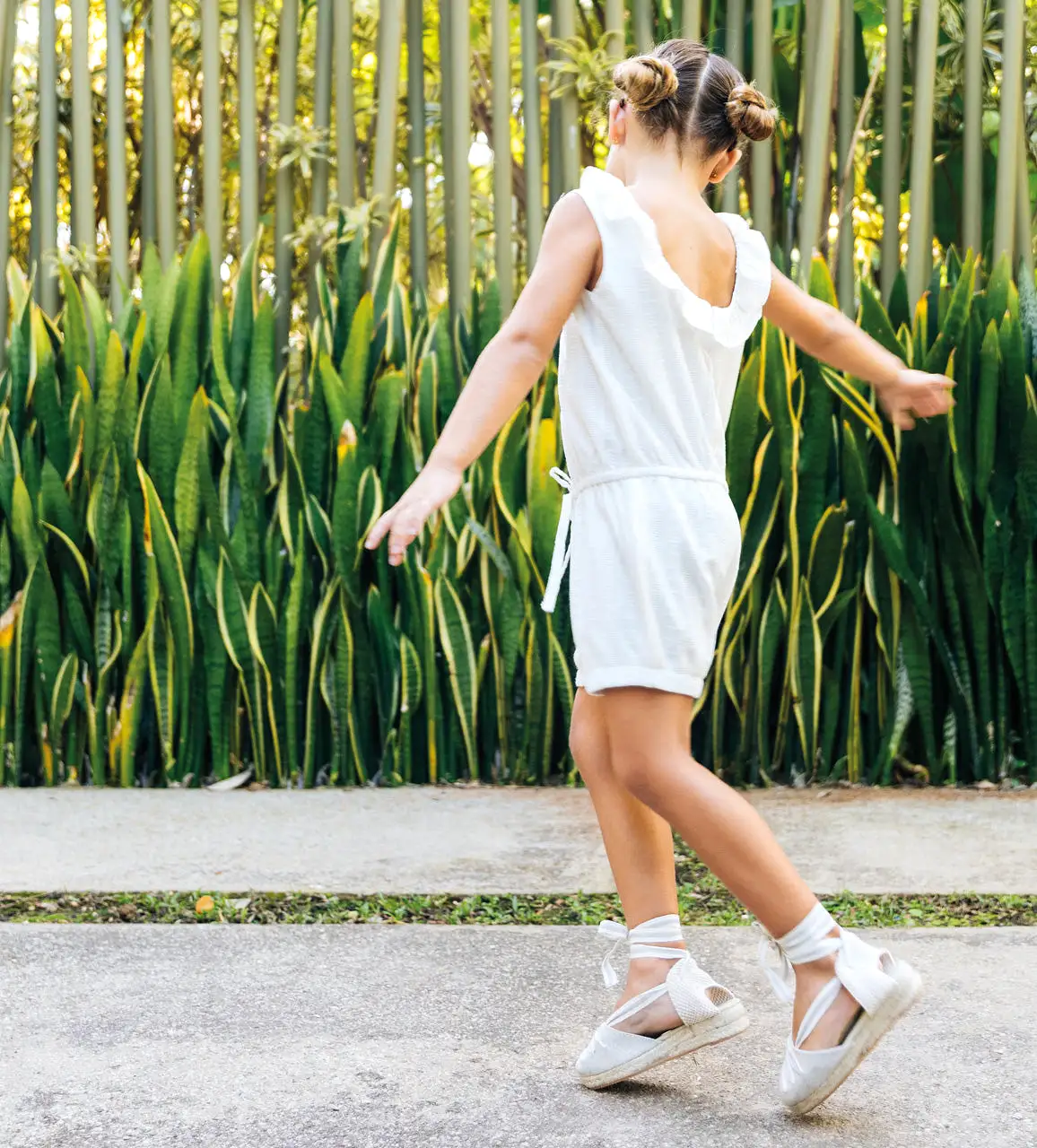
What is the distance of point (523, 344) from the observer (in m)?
1.86

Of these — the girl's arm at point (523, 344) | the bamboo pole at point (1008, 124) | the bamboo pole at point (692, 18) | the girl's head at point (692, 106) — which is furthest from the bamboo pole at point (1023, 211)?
the girl's arm at point (523, 344)

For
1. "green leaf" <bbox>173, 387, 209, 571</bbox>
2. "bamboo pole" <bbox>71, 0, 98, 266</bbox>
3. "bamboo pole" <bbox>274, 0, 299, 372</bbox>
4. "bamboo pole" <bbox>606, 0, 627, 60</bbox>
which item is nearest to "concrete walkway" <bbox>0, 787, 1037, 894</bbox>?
"green leaf" <bbox>173, 387, 209, 571</bbox>

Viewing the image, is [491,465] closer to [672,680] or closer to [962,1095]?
[672,680]

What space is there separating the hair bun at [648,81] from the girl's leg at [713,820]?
0.81m

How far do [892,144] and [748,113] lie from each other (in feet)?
6.95

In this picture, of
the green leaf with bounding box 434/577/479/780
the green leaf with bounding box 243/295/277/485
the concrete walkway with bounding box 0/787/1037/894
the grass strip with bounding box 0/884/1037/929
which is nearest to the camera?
the grass strip with bounding box 0/884/1037/929

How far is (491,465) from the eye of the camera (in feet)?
11.7

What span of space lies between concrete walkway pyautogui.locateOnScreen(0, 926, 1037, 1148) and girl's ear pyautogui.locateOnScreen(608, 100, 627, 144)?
1.34 m

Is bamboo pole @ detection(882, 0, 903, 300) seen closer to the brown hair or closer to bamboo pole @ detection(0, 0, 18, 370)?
the brown hair

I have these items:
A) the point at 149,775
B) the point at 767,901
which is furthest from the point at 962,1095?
the point at 149,775

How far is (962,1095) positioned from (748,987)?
0.48 meters

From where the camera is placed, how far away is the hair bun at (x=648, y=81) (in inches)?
74.0

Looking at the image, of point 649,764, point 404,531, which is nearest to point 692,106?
point 404,531

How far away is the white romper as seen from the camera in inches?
73.2
